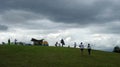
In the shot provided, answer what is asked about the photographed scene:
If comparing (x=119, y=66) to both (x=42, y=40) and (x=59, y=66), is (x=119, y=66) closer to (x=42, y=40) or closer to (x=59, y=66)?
(x=59, y=66)

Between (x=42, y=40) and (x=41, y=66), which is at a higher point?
(x=42, y=40)

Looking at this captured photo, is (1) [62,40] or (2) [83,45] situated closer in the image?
(2) [83,45]

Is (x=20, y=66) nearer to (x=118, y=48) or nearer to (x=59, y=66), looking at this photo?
(x=59, y=66)

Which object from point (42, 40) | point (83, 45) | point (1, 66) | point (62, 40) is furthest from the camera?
point (42, 40)

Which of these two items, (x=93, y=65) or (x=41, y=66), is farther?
(x=93, y=65)

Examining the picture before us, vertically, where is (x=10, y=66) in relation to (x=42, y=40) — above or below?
below

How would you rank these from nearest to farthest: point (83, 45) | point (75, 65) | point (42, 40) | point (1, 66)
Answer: point (1, 66)
point (75, 65)
point (83, 45)
point (42, 40)

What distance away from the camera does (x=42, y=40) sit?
265ft

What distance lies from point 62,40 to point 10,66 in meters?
37.5

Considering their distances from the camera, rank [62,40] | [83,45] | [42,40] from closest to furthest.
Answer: [83,45] < [62,40] < [42,40]

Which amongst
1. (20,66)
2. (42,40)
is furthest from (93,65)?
(42,40)

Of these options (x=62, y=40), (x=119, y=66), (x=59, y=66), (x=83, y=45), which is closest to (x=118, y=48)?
(x=62, y=40)

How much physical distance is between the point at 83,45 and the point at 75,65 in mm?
11911

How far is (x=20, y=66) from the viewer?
33.8 meters
